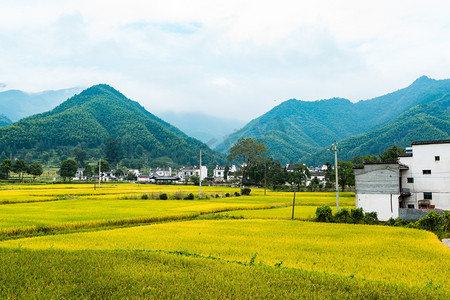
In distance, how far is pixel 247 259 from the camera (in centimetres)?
1162

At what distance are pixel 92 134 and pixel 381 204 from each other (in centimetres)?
15865

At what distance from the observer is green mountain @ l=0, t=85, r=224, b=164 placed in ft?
463

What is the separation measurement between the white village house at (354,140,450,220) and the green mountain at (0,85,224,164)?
144 metres

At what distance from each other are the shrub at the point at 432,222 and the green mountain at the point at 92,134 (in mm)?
149851

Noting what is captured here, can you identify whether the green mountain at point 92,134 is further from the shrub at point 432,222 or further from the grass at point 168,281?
the shrub at point 432,222

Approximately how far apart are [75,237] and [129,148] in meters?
161

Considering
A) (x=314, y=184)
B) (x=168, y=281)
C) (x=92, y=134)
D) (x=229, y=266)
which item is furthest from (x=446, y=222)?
(x=92, y=134)

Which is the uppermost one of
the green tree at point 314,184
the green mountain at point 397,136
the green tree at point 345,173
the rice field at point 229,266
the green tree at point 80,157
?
the green mountain at point 397,136

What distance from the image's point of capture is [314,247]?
1446cm

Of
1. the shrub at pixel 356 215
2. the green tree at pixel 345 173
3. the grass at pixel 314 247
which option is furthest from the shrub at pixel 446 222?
the green tree at pixel 345 173

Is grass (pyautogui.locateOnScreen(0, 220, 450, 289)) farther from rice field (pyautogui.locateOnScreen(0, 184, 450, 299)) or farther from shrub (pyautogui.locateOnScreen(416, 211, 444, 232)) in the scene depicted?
shrub (pyautogui.locateOnScreen(416, 211, 444, 232))

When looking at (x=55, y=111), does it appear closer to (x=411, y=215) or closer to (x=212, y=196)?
(x=212, y=196)

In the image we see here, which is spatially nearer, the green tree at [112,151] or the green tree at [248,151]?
the green tree at [248,151]

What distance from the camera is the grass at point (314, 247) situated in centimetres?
1059
